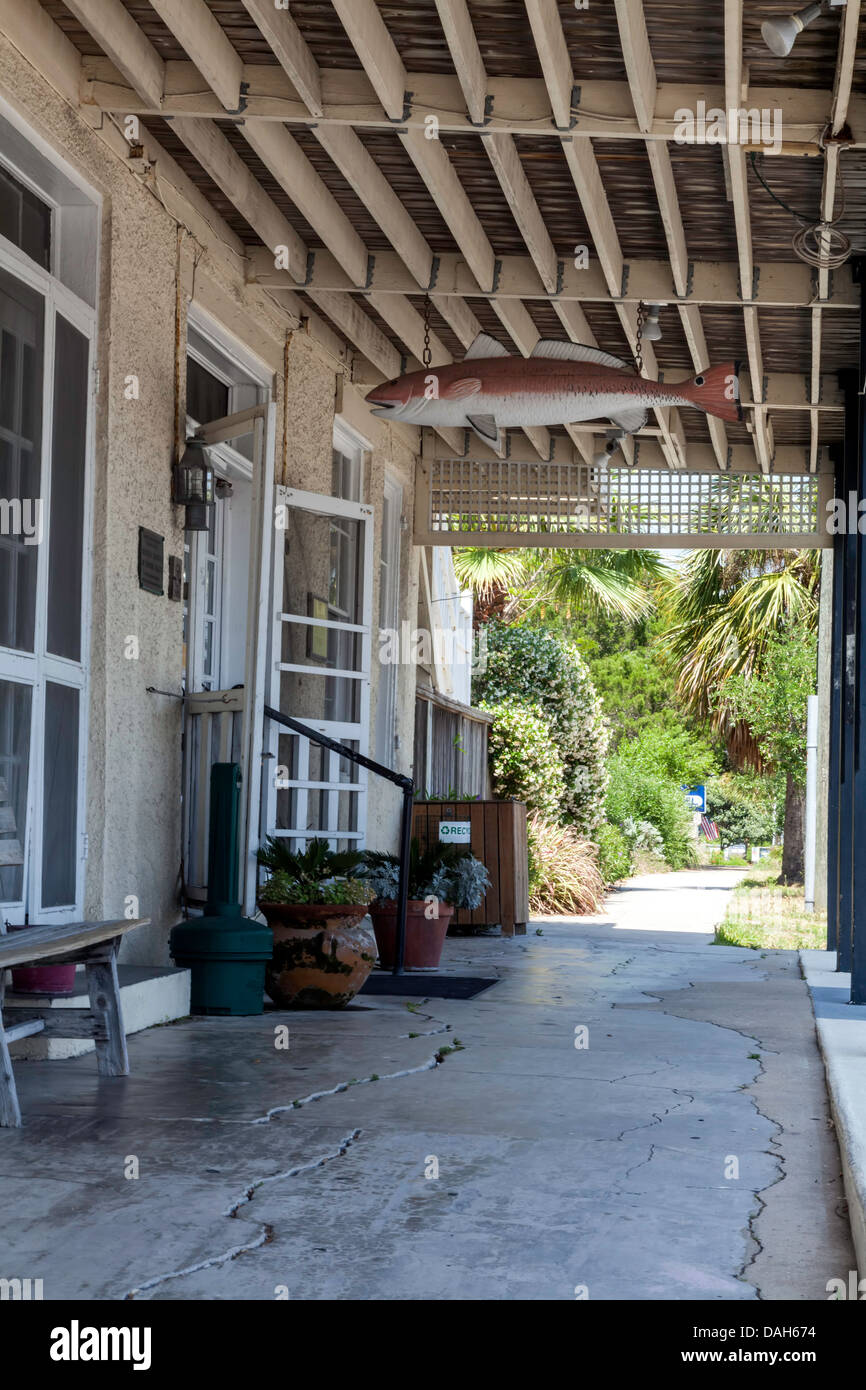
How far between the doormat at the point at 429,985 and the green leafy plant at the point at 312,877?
0.73 m

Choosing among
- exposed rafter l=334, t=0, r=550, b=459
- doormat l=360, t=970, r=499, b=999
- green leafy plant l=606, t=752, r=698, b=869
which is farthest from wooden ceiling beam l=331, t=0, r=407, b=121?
Answer: green leafy plant l=606, t=752, r=698, b=869

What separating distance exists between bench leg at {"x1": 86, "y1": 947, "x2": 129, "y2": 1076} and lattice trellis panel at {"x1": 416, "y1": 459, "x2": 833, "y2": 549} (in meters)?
6.18

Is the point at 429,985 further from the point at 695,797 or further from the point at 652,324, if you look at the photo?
the point at 695,797

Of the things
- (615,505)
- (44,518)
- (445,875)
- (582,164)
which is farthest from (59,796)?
(615,505)

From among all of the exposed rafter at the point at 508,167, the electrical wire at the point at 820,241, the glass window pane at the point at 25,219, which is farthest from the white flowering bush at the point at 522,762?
the glass window pane at the point at 25,219

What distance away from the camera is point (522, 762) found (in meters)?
13.1

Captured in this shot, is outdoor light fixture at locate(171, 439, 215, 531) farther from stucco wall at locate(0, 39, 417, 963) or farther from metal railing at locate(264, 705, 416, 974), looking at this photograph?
metal railing at locate(264, 705, 416, 974)

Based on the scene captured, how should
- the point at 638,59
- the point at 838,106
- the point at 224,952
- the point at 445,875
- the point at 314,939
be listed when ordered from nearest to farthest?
the point at 638,59
the point at 838,106
the point at 224,952
the point at 314,939
the point at 445,875

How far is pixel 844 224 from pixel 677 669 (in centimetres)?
1408

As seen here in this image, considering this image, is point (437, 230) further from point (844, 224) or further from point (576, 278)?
point (844, 224)

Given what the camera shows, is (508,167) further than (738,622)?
No

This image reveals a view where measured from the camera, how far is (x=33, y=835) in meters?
4.91

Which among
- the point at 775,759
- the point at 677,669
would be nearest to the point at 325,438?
the point at 775,759

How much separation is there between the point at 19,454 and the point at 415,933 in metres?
3.45
